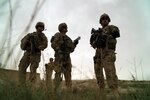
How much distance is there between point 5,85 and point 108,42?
4.23 metres

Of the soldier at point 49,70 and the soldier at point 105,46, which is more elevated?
the soldier at point 105,46

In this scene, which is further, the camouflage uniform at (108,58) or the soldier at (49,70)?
the camouflage uniform at (108,58)

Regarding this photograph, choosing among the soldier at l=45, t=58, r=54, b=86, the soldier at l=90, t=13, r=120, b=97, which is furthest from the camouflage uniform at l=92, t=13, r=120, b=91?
the soldier at l=45, t=58, r=54, b=86

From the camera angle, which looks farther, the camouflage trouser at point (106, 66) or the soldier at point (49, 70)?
the camouflage trouser at point (106, 66)

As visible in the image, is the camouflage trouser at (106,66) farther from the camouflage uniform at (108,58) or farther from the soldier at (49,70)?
the soldier at (49,70)

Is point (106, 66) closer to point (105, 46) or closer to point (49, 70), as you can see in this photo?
point (105, 46)

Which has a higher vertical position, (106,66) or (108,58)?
(108,58)

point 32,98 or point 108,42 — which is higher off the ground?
point 108,42

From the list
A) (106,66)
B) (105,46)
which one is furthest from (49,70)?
(105,46)

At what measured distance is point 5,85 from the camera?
2.63 meters

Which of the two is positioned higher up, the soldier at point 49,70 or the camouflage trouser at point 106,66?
the camouflage trouser at point 106,66

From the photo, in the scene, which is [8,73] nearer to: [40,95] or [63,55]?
[40,95]

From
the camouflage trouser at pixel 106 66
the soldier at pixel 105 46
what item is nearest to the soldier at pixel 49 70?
the camouflage trouser at pixel 106 66

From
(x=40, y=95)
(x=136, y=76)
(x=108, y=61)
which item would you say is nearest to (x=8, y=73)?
(x=40, y=95)
